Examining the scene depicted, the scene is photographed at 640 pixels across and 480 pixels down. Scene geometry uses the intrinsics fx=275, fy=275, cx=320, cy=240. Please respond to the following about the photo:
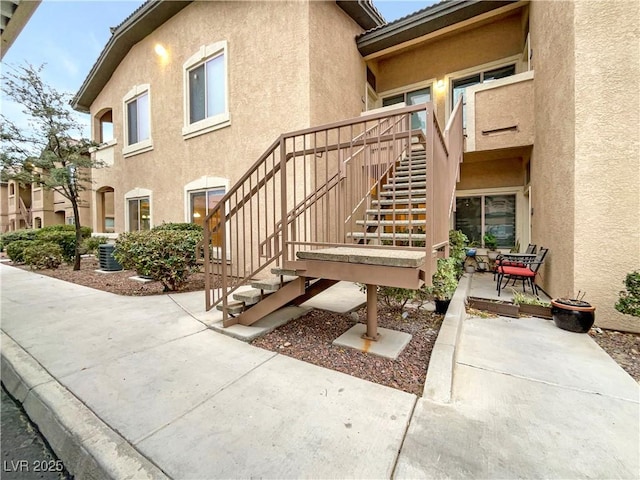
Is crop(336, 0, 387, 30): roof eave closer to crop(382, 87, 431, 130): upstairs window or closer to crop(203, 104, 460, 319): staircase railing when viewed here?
crop(382, 87, 431, 130): upstairs window

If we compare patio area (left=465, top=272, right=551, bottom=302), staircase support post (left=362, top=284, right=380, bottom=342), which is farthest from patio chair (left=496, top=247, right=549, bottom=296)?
staircase support post (left=362, top=284, right=380, bottom=342)

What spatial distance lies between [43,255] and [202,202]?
521 cm

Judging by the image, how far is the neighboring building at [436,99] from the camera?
3.89m

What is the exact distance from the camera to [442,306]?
4246 millimetres

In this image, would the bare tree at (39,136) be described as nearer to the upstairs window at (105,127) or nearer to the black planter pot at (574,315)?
the upstairs window at (105,127)

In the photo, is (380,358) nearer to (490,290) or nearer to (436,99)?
(490,290)

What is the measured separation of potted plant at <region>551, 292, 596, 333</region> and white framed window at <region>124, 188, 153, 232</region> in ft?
33.8

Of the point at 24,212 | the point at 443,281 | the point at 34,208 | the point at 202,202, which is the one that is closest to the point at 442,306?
the point at 443,281

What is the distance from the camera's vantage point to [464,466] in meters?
1.58

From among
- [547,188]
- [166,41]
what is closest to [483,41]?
[547,188]

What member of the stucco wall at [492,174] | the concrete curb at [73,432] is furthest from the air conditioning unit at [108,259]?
the stucco wall at [492,174]

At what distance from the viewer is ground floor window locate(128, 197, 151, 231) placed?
30.6ft

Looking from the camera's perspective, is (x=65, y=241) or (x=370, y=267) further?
(x=65, y=241)

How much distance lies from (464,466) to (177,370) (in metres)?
2.42
